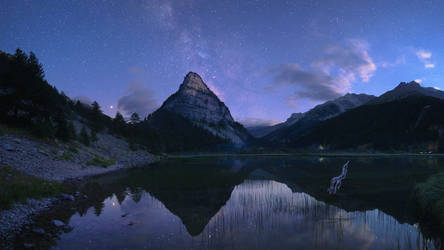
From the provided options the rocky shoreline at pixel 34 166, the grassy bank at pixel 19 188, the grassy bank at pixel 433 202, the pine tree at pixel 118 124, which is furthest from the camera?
the pine tree at pixel 118 124

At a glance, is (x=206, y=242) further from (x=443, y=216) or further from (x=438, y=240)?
(x=443, y=216)

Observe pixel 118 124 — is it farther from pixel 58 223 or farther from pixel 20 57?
pixel 58 223

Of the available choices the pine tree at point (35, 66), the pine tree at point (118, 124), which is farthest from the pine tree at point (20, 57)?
the pine tree at point (118, 124)

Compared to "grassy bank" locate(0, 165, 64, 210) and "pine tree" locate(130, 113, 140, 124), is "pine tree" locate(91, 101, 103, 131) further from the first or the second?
"grassy bank" locate(0, 165, 64, 210)

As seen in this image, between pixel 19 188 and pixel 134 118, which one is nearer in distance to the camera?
pixel 19 188

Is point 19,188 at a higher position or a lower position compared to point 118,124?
lower

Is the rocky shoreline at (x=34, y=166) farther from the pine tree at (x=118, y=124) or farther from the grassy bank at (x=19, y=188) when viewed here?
the pine tree at (x=118, y=124)

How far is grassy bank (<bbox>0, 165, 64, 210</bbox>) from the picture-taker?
1606 cm

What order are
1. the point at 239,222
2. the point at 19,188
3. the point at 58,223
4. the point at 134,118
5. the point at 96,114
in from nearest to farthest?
the point at 58,223 < the point at 239,222 < the point at 19,188 < the point at 96,114 < the point at 134,118

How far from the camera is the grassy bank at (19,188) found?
16.1 m

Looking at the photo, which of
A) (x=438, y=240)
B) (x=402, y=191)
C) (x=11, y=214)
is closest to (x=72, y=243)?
(x=11, y=214)

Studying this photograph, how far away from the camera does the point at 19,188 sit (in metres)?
18.4

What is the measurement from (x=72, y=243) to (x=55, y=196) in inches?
461

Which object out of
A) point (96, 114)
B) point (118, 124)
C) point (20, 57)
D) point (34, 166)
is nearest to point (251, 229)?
point (34, 166)
